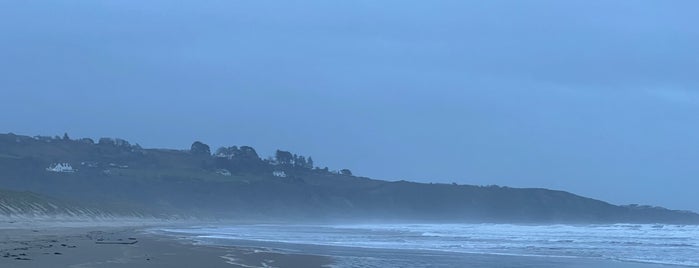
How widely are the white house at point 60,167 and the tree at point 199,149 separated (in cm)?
3112

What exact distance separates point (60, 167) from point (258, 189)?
24.1 metres

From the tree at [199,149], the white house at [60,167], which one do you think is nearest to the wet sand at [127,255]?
the white house at [60,167]

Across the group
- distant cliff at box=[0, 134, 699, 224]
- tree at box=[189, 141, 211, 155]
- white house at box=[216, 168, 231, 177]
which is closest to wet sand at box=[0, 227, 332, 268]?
distant cliff at box=[0, 134, 699, 224]

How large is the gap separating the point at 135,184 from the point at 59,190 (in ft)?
41.3

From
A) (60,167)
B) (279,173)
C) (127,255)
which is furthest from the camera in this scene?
(279,173)

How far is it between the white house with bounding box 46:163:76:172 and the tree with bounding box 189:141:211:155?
31.1 m

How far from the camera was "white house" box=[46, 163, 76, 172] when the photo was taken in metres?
111

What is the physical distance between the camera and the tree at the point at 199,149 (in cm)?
14938

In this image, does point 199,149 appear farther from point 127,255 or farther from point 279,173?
point 127,255

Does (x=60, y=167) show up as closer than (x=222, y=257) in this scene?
No

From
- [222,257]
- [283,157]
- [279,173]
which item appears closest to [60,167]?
[279,173]

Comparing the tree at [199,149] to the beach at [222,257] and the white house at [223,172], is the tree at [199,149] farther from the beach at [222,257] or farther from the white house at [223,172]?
the beach at [222,257]

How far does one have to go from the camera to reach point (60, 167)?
378 feet

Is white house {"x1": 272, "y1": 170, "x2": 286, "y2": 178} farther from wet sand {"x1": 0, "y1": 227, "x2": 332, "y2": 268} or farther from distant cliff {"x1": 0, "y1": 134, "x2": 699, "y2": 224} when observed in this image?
wet sand {"x1": 0, "y1": 227, "x2": 332, "y2": 268}
